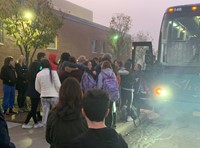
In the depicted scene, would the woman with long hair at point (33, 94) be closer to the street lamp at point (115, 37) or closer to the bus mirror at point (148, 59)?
the bus mirror at point (148, 59)

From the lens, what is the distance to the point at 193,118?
346 inches

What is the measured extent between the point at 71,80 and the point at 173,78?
591 centimetres

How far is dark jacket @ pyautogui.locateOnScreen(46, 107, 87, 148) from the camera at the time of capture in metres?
2.85

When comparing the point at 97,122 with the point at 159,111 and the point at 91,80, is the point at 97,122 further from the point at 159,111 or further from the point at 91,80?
the point at 159,111

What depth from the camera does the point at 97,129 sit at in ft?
6.68

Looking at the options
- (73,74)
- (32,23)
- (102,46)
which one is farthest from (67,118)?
(102,46)

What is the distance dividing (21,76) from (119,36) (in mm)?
21281

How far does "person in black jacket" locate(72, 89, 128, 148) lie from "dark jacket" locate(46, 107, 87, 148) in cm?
73

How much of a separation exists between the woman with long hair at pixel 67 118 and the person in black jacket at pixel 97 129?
2.42 feet

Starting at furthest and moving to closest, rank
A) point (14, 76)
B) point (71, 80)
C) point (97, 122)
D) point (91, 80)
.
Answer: point (14, 76)
point (91, 80)
point (71, 80)
point (97, 122)

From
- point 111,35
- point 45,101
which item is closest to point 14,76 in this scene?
point 45,101

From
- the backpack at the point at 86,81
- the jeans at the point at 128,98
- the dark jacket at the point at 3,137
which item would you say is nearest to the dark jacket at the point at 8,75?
the backpack at the point at 86,81

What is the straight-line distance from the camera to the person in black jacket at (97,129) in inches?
79.4

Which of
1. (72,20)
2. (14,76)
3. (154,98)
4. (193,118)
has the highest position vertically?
(72,20)
